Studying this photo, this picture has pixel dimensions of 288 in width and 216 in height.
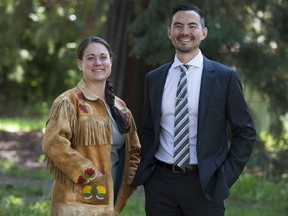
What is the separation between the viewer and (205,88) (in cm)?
364

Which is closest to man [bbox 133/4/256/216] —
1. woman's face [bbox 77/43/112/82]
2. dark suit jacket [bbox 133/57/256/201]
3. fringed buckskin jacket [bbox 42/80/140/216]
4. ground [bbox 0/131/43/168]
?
dark suit jacket [bbox 133/57/256/201]

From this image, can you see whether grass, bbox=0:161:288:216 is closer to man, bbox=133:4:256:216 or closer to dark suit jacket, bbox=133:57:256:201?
man, bbox=133:4:256:216

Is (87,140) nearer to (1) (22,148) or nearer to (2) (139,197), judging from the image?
(2) (139,197)

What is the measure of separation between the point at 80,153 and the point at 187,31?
1.01 metres

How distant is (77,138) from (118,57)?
5478mm

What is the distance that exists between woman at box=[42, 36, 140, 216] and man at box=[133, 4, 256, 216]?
0.81ft

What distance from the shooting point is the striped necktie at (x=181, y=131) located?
Answer: 361 cm

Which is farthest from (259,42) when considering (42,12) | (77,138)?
(42,12)

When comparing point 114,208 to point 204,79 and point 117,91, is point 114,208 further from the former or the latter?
point 117,91

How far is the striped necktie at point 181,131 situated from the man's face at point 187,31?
27 cm

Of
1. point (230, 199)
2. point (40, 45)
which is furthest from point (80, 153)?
point (40, 45)

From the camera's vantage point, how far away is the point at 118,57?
9.05m

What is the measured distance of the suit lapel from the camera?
11.8 ft

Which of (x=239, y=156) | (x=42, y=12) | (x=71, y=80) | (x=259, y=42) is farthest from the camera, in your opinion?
(x=71, y=80)
